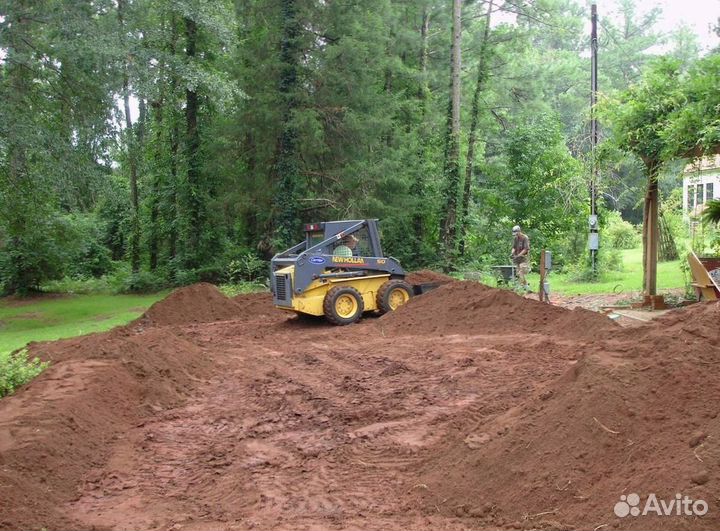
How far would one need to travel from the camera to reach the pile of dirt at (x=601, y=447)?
4.24m

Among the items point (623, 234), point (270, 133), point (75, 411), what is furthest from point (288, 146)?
point (623, 234)

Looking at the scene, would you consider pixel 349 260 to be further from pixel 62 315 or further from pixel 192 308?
pixel 62 315

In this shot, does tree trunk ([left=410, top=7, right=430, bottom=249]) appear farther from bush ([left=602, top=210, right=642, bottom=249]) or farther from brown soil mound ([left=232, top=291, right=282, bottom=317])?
bush ([left=602, top=210, right=642, bottom=249])

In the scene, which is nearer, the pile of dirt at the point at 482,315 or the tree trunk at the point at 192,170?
the pile of dirt at the point at 482,315

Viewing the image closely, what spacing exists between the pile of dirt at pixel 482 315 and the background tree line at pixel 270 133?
4769 millimetres

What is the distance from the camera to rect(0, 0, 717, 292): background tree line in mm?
17094

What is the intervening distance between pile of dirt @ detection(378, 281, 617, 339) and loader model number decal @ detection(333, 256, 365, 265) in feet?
4.48

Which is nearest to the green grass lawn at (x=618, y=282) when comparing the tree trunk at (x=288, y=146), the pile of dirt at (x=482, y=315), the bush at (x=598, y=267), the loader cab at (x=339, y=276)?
the bush at (x=598, y=267)

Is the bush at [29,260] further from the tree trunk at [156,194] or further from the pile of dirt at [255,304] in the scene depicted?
the pile of dirt at [255,304]

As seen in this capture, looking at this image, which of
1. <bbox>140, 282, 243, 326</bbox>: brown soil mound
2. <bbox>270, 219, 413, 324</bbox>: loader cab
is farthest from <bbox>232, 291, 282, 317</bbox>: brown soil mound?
<bbox>270, 219, 413, 324</bbox>: loader cab

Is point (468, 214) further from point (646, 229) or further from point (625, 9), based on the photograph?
point (625, 9)

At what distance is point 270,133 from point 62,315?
30.4 ft

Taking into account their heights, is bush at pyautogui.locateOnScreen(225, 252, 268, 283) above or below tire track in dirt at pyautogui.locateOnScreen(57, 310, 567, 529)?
above

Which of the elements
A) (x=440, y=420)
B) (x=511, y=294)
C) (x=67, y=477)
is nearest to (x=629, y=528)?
(x=440, y=420)
